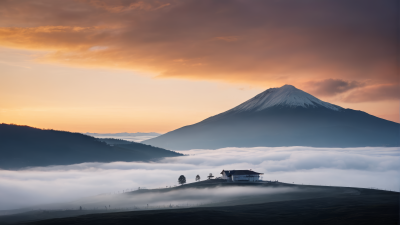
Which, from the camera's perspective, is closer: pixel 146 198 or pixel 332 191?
pixel 332 191

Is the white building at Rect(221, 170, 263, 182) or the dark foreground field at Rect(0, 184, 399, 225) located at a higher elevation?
the white building at Rect(221, 170, 263, 182)

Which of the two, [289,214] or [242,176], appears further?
[242,176]

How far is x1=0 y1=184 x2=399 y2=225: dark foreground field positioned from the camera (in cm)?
8288

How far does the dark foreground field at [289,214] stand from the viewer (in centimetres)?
8288

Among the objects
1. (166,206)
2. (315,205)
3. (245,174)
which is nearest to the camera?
(315,205)

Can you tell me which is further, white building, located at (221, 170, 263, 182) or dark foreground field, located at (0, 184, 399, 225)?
white building, located at (221, 170, 263, 182)

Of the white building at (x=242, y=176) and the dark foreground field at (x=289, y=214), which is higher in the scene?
the white building at (x=242, y=176)

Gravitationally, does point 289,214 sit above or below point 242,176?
below

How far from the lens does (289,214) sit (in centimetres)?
9225

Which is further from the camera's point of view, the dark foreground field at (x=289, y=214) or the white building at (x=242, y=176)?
the white building at (x=242, y=176)

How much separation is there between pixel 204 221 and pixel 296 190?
55.9 metres

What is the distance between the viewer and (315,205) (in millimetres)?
102250

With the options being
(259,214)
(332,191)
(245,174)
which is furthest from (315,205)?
(245,174)

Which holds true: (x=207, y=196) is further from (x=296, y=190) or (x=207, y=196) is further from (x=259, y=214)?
(x=259, y=214)
